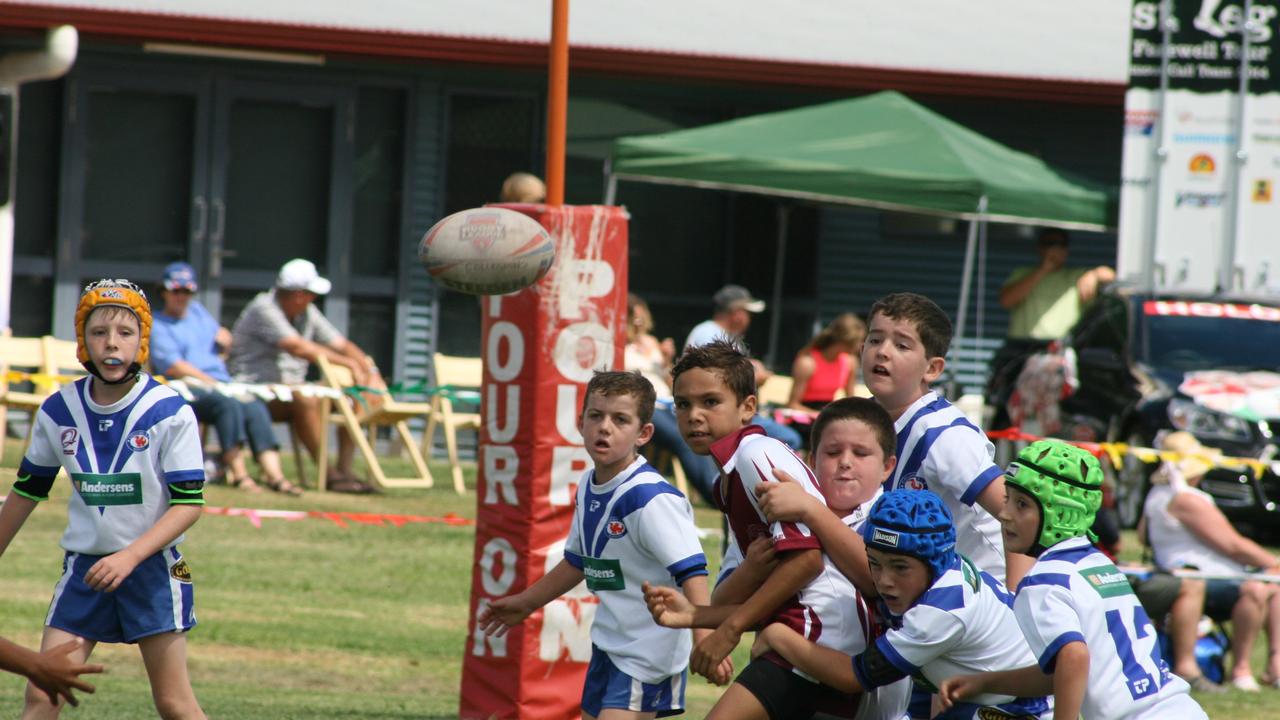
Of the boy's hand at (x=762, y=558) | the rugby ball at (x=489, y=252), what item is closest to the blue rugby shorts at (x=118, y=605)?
the rugby ball at (x=489, y=252)

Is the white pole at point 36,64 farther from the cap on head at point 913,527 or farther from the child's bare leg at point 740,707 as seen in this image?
the cap on head at point 913,527

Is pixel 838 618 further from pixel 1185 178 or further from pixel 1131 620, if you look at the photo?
pixel 1185 178

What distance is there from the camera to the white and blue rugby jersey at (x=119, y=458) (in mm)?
6176

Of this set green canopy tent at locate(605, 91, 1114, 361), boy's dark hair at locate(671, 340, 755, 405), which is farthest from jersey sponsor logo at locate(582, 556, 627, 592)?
green canopy tent at locate(605, 91, 1114, 361)

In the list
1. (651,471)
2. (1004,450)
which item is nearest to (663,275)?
(1004,450)

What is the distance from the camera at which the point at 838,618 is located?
538 centimetres

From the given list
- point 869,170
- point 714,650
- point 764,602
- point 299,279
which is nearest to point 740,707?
point 714,650

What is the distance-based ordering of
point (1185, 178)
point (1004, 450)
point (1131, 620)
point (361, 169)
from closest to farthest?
1. point (1131, 620)
2. point (1004, 450)
3. point (1185, 178)
4. point (361, 169)

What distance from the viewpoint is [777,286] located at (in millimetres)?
18828

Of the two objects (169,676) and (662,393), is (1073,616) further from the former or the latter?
(662,393)

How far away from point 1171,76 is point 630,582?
1175cm

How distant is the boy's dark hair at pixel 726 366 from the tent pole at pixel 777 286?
12.9 m

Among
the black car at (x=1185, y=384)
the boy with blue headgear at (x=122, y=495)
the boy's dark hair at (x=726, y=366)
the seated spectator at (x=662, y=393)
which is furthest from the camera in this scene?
→ the black car at (x=1185, y=384)

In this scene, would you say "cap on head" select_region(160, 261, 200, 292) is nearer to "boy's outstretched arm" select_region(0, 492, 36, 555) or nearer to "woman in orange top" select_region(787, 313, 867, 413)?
"woman in orange top" select_region(787, 313, 867, 413)
